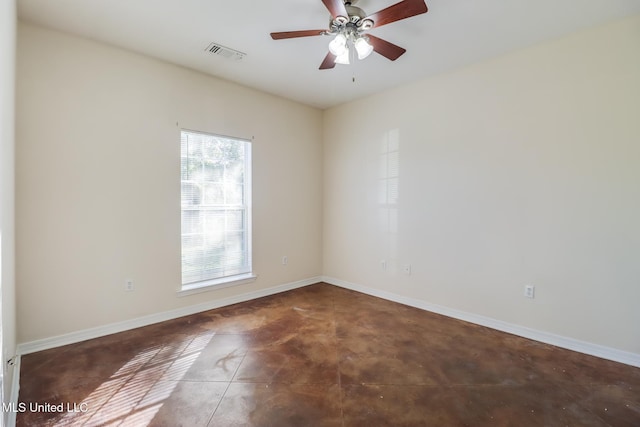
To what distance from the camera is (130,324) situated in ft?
9.96

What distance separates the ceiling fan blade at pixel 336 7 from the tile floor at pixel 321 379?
256 cm

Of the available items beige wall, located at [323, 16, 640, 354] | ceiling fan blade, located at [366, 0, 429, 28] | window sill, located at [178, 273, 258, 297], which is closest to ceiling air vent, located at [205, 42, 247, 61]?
ceiling fan blade, located at [366, 0, 429, 28]

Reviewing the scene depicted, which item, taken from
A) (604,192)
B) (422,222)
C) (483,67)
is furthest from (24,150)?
(604,192)

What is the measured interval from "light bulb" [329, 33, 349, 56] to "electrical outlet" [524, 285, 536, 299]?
2.76 m

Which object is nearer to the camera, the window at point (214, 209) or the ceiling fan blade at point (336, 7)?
the ceiling fan blade at point (336, 7)

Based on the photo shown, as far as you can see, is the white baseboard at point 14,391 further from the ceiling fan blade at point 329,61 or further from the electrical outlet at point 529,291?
the electrical outlet at point 529,291

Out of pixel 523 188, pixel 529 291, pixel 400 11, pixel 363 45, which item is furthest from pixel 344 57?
pixel 529 291

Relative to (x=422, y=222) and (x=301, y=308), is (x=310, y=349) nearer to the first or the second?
(x=301, y=308)

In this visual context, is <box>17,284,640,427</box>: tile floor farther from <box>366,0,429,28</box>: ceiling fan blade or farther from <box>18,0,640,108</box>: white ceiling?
<box>18,0,640,108</box>: white ceiling

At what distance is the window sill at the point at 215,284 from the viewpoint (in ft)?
11.3

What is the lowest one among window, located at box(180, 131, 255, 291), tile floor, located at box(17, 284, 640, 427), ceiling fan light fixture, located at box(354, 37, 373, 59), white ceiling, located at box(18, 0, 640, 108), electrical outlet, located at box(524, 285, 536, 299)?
tile floor, located at box(17, 284, 640, 427)

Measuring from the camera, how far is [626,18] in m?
2.45

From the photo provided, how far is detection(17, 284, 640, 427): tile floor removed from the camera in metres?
1.85

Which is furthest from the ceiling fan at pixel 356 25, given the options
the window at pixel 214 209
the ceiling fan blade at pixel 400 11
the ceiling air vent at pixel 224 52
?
the window at pixel 214 209
